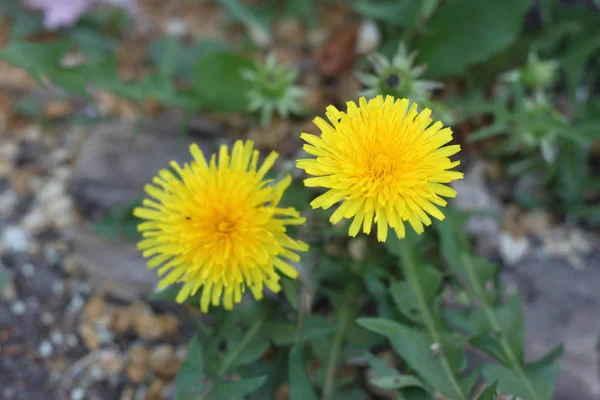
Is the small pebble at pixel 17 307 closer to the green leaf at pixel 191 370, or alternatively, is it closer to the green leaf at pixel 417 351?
the green leaf at pixel 191 370

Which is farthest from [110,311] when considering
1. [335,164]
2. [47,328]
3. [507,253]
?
[507,253]

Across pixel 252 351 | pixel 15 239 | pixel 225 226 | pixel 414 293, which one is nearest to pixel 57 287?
pixel 15 239

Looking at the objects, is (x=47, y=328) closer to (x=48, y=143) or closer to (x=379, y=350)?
(x=48, y=143)

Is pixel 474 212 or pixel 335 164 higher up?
pixel 474 212

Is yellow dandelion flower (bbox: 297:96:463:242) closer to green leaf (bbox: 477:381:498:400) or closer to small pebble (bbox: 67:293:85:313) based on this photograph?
green leaf (bbox: 477:381:498:400)

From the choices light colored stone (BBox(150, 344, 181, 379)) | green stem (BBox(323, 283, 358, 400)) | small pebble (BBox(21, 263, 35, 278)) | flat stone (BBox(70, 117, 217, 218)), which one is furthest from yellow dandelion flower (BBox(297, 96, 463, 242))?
small pebble (BBox(21, 263, 35, 278))

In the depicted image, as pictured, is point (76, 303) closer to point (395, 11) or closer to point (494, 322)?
point (494, 322)
